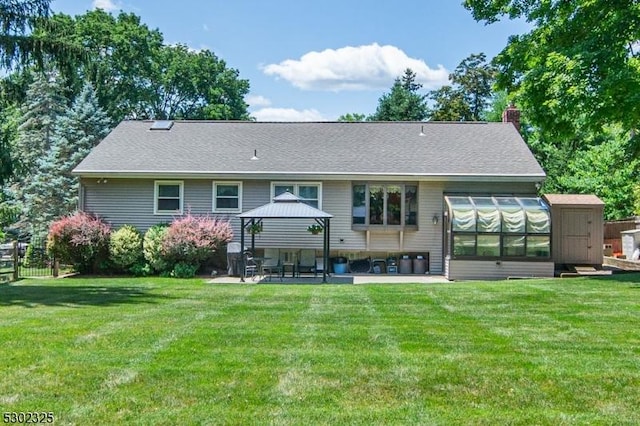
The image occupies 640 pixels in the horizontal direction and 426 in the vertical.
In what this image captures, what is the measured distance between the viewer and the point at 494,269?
15.5m

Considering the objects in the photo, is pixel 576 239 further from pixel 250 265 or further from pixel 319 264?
pixel 250 265

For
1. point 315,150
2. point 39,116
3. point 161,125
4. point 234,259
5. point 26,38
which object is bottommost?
point 234,259

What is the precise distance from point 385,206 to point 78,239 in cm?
917

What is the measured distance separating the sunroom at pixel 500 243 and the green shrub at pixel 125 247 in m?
9.13

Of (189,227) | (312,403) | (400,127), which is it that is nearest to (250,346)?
(312,403)

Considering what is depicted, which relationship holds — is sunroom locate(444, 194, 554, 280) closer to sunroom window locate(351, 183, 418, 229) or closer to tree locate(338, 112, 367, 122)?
sunroom window locate(351, 183, 418, 229)

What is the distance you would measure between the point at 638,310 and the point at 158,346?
7342 millimetres

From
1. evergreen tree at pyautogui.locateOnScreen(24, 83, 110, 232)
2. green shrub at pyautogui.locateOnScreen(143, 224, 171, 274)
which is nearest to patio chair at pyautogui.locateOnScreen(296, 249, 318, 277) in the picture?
green shrub at pyautogui.locateOnScreen(143, 224, 171, 274)

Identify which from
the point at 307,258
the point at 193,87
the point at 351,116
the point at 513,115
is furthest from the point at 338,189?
the point at 351,116

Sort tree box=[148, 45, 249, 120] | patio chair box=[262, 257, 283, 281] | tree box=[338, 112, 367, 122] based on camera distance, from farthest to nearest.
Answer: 1. tree box=[338, 112, 367, 122]
2. tree box=[148, 45, 249, 120]
3. patio chair box=[262, 257, 283, 281]

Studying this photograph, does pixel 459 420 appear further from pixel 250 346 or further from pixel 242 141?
pixel 242 141

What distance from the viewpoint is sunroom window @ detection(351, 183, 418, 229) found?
56.2ft

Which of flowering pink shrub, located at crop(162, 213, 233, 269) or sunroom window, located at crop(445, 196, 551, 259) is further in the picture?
flowering pink shrub, located at crop(162, 213, 233, 269)

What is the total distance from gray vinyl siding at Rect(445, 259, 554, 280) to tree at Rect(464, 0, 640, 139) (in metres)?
3.83
